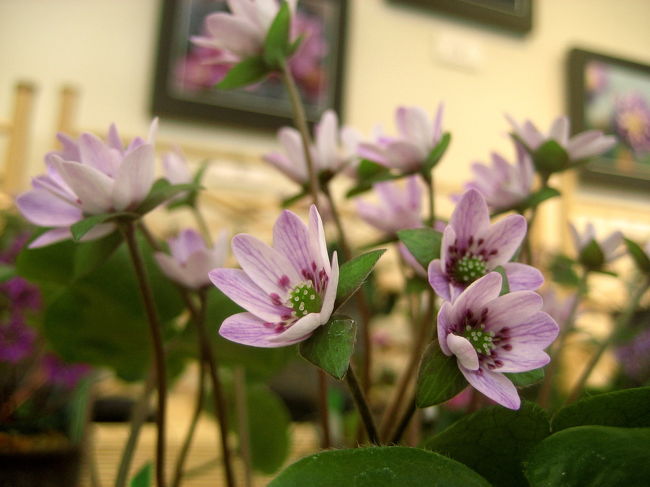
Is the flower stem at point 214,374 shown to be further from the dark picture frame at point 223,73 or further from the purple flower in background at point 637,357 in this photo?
the dark picture frame at point 223,73

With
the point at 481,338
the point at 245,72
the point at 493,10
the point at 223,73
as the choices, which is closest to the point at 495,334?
the point at 481,338

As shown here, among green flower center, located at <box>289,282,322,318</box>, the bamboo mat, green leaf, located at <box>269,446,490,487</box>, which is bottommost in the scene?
the bamboo mat

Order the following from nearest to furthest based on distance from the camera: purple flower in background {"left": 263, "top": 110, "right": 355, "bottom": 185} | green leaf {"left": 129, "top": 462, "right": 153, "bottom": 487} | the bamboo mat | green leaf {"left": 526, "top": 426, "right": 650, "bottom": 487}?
green leaf {"left": 526, "top": 426, "right": 650, "bottom": 487}, green leaf {"left": 129, "top": 462, "right": 153, "bottom": 487}, purple flower in background {"left": 263, "top": 110, "right": 355, "bottom": 185}, the bamboo mat

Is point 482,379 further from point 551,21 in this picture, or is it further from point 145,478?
point 551,21

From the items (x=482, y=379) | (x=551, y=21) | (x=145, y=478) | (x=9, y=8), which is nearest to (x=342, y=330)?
(x=482, y=379)

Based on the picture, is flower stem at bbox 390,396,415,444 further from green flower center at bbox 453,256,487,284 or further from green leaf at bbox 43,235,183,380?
green leaf at bbox 43,235,183,380

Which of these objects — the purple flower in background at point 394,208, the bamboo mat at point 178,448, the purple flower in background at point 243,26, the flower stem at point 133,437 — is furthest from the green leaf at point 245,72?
the bamboo mat at point 178,448

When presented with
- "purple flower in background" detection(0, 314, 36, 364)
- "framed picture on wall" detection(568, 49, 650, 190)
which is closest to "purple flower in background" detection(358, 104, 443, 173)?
"purple flower in background" detection(0, 314, 36, 364)
